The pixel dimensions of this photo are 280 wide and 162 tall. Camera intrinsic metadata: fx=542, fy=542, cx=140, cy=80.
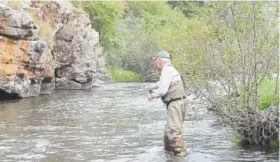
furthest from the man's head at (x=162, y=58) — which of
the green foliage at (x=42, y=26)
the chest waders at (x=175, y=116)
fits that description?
the green foliage at (x=42, y=26)

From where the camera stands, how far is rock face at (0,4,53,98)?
2572 cm

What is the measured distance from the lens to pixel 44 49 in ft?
95.6

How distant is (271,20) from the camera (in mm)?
10875

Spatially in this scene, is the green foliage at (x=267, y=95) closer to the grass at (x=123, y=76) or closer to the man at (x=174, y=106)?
the man at (x=174, y=106)

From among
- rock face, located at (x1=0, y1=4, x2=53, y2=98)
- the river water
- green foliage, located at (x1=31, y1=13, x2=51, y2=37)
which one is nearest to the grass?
green foliage, located at (x1=31, y1=13, x2=51, y2=37)

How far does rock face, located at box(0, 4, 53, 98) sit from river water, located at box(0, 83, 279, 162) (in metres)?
5.61

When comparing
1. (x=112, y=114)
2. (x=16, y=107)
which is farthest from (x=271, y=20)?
(x=16, y=107)

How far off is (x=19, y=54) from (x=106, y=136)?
14.6m

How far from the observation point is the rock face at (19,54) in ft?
84.4

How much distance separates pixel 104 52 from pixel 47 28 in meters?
23.2

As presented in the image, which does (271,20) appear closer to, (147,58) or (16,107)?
(16,107)

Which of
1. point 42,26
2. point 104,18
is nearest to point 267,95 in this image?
point 42,26

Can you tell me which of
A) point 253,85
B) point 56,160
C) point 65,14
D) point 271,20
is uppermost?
point 65,14

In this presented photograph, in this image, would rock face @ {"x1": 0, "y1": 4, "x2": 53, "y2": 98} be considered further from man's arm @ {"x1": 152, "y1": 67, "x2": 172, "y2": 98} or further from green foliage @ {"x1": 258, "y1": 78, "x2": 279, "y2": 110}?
man's arm @ {"x1": 152, "y1": 67, "x2": 172, "y2": 98}
